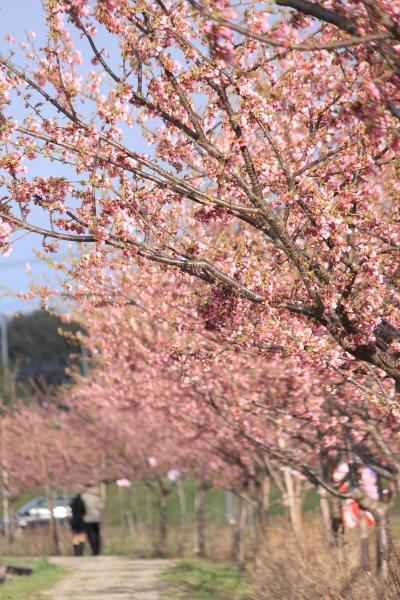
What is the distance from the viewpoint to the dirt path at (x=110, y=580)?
16.4 m

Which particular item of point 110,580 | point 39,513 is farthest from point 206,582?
point 39,513

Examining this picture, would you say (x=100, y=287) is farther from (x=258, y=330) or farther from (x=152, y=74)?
(x=152, y=74)

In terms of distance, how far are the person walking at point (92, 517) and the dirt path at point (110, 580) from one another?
Answer: 70.3 inches

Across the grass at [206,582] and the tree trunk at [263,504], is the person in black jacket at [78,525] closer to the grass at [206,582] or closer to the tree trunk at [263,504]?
the grass at [206,582]

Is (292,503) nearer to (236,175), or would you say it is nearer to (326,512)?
(326,512)

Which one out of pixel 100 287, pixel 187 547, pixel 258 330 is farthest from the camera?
pixel 187 547

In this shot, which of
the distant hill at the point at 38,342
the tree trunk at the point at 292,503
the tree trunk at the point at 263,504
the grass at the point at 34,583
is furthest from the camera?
the distant hill at the point at 38,342

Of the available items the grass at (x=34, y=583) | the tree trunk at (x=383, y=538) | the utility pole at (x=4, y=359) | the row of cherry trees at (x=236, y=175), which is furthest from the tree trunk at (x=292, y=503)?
the utility pole at (x=4, y=359)

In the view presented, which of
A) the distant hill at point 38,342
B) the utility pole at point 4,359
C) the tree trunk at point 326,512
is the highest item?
the distant hill at point 38,342

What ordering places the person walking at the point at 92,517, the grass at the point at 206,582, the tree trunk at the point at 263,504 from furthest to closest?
1. the person walking at the point at 92,517
2. the tree trunk at the point at 263,504
3. the grass at the point at 206,582

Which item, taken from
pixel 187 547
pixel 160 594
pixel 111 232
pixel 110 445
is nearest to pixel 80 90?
pixel 111 232

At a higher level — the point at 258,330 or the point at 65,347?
the point at 65,347

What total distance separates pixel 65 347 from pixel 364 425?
2671 inches

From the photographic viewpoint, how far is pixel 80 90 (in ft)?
23.9
